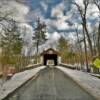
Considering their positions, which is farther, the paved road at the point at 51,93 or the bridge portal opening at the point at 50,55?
the bridge portal opening at the point at 50,55

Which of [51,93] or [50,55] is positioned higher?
[50,55]

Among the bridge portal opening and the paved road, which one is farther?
the bridge portal opening

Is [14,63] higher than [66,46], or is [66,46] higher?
[66,46]

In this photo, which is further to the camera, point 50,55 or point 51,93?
point 50,55

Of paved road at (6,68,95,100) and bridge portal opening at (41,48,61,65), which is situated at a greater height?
bridge portal opening at (41,48,61,65)

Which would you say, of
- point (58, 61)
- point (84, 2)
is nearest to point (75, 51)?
point (58, 61)

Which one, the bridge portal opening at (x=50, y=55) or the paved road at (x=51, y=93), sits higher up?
the bridge portal opening at (x=50, y=55)

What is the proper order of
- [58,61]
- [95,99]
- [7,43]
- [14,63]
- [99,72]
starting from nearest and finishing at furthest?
[95,99], [99,72], [7,43], [14,63], [58,61]

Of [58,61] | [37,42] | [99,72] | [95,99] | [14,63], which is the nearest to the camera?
[95,99]

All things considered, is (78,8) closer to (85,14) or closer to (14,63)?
(85,14)

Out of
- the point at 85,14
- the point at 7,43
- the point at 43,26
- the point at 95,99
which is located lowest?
the point at 95,99

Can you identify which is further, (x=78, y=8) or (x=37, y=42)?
(x=37, y=42)

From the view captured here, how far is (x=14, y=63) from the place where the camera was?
54375 mm

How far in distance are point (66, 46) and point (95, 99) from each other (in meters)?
122
